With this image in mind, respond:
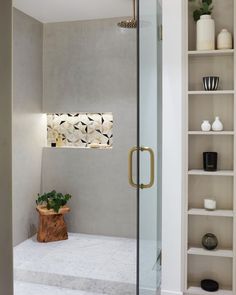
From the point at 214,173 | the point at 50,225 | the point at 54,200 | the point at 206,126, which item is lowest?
the point at 50,225

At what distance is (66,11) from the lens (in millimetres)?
4066

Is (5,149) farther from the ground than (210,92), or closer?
closer

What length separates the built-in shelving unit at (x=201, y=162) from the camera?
2.79m

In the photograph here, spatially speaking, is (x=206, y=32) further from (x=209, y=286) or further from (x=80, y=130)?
(x=80, y=130)

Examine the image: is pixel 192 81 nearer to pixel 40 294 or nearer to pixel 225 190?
pixel 225 190

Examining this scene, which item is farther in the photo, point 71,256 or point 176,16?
point 71,256

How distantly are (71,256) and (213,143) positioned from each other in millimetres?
1831

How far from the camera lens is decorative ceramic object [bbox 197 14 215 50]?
8.92 ft

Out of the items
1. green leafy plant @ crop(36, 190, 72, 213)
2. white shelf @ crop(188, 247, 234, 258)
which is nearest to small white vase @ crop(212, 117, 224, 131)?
white shelf @ crop(188, 247, 234, 258)

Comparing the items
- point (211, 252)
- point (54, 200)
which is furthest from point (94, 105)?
point (211, 252)

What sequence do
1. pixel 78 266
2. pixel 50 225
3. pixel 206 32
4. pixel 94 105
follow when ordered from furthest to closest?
pixel 94 105
pixel 50 225
pixel 78 266
pixel 206 32

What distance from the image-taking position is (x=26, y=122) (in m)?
4.17

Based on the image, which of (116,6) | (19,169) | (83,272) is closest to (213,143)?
(83,272)

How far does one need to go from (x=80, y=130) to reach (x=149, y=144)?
2.05 metres
